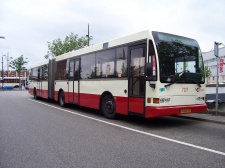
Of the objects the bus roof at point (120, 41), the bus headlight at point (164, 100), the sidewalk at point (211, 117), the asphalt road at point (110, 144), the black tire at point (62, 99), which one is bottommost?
the asphalt road at point (110, 144)

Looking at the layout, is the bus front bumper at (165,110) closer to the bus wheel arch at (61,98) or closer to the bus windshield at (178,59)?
the bus windshield at (178,59)

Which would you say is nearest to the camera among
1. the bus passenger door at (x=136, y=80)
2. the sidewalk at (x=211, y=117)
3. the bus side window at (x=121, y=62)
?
the bus passenger door at (x=136, y=80)

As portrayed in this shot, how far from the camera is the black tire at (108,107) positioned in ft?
31.2

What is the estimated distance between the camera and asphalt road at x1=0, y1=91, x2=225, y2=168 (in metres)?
4.63

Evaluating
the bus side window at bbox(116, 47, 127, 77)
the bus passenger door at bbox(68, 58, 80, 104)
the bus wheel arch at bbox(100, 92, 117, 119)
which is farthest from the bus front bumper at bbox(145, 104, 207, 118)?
the bus passenger door at bbox(68, 58, 80, 104)

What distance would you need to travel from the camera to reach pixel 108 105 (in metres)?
9.76

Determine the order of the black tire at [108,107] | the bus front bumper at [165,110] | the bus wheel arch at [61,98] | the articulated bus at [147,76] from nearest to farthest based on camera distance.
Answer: the bus front bumper at [165,110] < the articulated bus at [147,76] < the black tire at [108,107] < the bus wheel arch at [61,98]

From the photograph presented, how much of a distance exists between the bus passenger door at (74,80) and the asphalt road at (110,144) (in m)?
3.67

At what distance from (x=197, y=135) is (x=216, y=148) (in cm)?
136

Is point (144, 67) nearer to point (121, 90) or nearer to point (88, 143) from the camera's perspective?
point (121, 90)

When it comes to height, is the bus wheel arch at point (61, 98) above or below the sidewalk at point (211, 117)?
above

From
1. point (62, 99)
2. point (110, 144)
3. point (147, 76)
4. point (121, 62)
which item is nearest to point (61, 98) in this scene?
point (62, 99)

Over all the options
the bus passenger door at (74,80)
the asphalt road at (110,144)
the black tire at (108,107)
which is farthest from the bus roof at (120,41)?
the asphalt road at (110,144)

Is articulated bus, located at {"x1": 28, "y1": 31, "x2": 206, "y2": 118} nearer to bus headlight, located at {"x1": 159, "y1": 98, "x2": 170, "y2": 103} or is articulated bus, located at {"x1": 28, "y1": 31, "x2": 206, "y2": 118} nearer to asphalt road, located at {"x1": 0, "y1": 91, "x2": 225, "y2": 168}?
bus headlight, located at {"x1": 159, "y1": 98, "x2": 170, "y2": 103}
